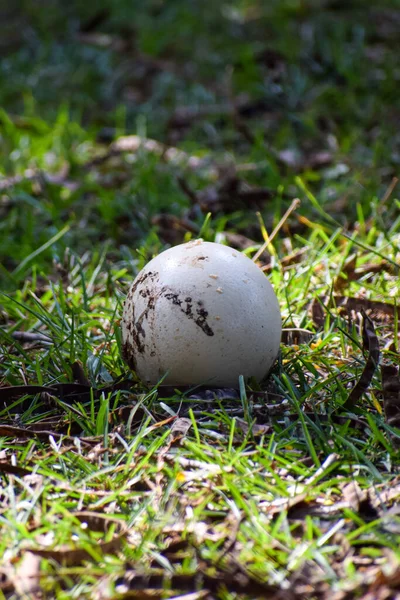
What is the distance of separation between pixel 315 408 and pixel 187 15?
6283 millimetres

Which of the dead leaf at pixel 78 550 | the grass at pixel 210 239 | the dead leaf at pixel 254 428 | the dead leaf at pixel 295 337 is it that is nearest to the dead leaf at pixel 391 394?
the grass at pixel 210 239

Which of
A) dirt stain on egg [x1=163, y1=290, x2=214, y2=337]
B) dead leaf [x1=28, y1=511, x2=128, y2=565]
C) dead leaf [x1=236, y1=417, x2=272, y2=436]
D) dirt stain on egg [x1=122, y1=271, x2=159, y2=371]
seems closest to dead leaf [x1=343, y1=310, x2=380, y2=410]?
dead leaf [x1=236, y1=417, x2=272, y2=436]

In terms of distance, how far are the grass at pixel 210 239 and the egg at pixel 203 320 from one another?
97 millimetres

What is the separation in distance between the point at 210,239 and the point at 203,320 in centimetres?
153

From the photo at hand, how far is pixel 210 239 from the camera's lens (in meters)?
3.92

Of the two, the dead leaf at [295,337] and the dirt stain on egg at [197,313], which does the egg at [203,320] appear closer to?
the dirt stain on egg at [197,313]

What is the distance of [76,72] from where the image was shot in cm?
685

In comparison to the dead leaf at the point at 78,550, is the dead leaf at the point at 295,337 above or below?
below

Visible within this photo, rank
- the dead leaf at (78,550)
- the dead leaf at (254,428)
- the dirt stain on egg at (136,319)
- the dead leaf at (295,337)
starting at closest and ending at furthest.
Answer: the dead leaf at (78,550), the dead leaf at (254,428), the dirt stain on egg at (136,319), the dead leaf at (295,337)

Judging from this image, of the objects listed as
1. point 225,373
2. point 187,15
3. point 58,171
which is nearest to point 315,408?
point 225,373

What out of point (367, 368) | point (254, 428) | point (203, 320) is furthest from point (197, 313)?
point (367, 368)

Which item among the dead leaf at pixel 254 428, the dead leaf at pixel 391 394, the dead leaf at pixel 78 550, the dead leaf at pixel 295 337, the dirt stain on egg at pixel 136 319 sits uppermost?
the dirt stain on egg at pixel 136 319

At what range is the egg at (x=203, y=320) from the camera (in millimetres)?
2455

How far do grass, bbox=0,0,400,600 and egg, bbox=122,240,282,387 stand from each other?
0.32 feet
